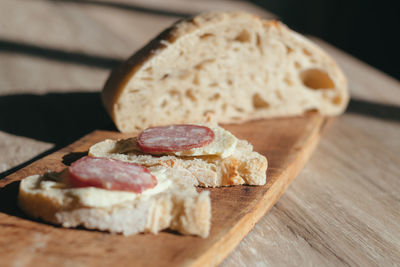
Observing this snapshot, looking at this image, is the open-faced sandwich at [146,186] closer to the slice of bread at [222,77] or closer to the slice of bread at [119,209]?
the slice of bread at [119,209]

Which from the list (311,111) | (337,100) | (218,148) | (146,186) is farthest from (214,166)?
(337,100)

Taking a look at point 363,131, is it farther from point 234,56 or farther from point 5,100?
point 5,100

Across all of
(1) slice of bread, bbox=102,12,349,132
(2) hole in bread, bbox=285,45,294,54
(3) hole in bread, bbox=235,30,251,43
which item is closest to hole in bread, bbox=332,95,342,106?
(1) slice of bread, bbox=102,12,349,132

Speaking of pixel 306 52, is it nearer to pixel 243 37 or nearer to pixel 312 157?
pixel 243 37

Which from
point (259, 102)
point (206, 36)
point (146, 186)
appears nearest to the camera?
point (146, 186)

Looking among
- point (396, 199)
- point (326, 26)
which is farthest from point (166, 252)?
point (326, 26)

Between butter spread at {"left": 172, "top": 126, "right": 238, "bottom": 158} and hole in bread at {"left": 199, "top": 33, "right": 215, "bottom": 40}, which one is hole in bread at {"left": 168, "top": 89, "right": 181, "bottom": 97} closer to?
hole in bread at {"left": 199, "top": 33, "right": 215, "bottom": 40}
